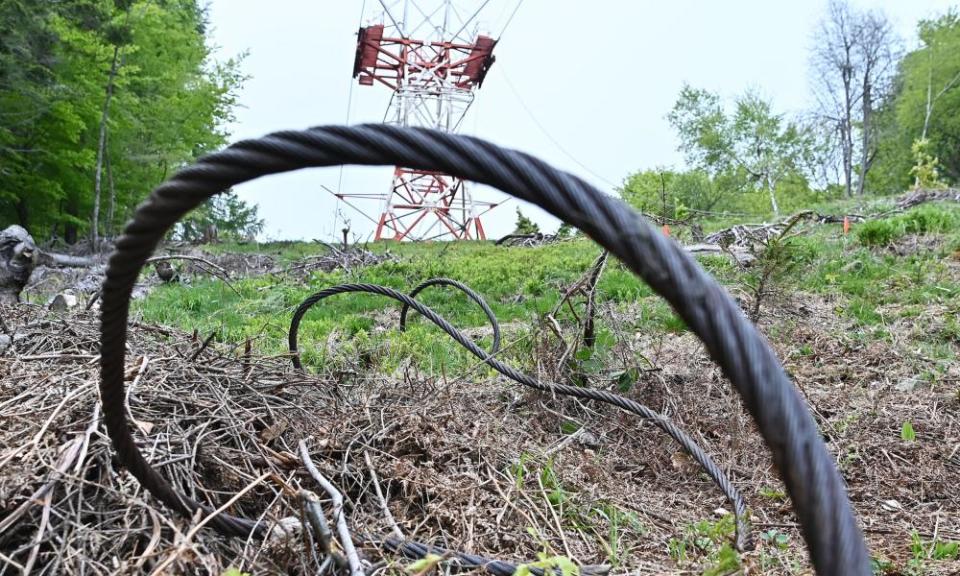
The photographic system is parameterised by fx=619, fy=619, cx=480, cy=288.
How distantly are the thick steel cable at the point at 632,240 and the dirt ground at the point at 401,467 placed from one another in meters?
0.78

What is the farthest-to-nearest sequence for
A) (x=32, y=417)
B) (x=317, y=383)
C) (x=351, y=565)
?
(x=317, y=383) → (x=32, y=417) → (x=351, y=565)

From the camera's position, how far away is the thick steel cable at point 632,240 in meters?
0.42

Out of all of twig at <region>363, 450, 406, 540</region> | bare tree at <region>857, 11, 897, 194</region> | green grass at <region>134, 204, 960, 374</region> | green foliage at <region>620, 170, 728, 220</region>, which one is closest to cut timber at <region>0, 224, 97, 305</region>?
green grass at <region>134, 204, 960, 374</region>

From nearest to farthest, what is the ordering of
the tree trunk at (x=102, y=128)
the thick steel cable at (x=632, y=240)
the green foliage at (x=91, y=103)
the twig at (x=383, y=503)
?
the thick steel cable at (x=632, y=240) → the twig at (x=383, y=503) → the green foliage at (x=91, y=103) → the tree trunk at (x=102, y=128)

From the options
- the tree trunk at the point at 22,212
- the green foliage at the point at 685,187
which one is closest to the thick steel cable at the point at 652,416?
the green foliage at the point at 685,187

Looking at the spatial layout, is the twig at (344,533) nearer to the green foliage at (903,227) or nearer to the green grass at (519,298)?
the green grass at (519,298)

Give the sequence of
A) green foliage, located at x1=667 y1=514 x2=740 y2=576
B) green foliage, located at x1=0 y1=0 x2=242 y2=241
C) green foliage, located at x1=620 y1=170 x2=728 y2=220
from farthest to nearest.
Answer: green foliage, located at x1=620 y1=170 x2=728 y2=220 → green foliage, located at x1=0 y1=0 x2=242 y2=241 → green foliage, located at x1=667 y1=514 x2=740 y2=576

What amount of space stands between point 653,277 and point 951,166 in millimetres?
40051

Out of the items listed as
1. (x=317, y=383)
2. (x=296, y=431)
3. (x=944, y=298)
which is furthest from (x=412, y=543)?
(x=944, y=298)

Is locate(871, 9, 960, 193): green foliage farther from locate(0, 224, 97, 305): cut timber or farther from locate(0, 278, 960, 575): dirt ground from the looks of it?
locate(0, 224, 97, 305): cut timber

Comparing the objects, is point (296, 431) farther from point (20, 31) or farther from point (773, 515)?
point (20, 31)

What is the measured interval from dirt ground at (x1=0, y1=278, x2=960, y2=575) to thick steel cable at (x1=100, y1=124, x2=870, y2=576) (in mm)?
779

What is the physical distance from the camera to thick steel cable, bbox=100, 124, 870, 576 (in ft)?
1.38

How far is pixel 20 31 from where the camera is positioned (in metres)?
13.2
